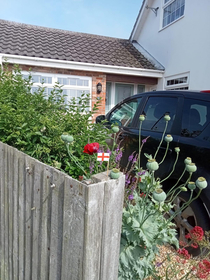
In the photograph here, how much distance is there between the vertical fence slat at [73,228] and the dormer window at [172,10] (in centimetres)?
878

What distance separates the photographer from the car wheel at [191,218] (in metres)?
2.26

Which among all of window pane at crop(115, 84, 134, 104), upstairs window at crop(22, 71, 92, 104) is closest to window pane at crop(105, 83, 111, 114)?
window pane at crop(115, 84, 134, 104)

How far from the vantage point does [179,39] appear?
7.99m

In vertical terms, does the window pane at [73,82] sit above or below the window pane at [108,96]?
above

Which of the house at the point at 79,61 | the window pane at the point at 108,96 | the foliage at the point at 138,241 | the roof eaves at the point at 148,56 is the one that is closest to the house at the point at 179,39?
→ the roof eaves at the point at 148,56

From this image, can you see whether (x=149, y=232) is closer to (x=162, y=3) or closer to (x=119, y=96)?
(x=119, y=96)

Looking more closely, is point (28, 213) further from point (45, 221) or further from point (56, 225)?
point (56, 225)

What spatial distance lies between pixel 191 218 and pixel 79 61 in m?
6.84

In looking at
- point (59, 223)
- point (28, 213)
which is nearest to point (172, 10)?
point (28, 213)

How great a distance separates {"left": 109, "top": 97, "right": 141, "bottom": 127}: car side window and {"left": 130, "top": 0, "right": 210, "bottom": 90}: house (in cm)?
389

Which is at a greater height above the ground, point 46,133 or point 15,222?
point 46,133

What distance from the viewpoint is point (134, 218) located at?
1.53m

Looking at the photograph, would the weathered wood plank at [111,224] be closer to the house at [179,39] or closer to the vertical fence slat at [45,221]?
the vertical fence slat at [45,221]

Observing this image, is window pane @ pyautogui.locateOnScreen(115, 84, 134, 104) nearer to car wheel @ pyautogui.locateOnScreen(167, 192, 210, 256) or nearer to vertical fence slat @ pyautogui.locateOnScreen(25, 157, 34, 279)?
car wheel @ pyautogui.locateOnScreen(167, 192, 210, 256)
